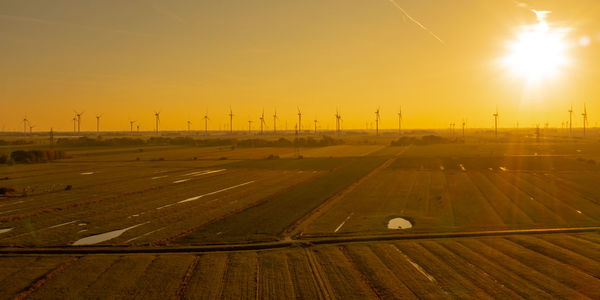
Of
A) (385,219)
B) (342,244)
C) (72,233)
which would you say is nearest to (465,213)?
(385,219)

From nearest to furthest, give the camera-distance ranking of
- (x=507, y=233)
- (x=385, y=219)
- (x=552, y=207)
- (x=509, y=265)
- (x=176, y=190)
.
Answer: (x=509, y=265) → (x=507, y=233) → (x=385, y=219) → (x=552, y=207) → (x=176, y=190)

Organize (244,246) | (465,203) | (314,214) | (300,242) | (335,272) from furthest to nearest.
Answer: (465,203) < (314,214) < (300,242) < (244,246) < (335,272)

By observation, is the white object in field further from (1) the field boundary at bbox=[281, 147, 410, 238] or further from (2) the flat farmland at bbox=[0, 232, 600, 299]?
(1) the field boundary at bbox=[281, 147, 410, 238]

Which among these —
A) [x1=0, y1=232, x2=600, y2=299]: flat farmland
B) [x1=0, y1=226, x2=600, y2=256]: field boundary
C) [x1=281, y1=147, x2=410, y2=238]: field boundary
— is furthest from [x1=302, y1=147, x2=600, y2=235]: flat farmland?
[x1=0, y1=232, x2=600, y2=299]: flat farmland

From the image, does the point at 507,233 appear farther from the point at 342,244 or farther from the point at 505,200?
the point at 505,200

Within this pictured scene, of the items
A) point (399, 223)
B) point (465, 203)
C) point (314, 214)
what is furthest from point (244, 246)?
point (465, 203)

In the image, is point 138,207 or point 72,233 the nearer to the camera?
point 72,233

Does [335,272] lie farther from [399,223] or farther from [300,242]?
[399,223]
